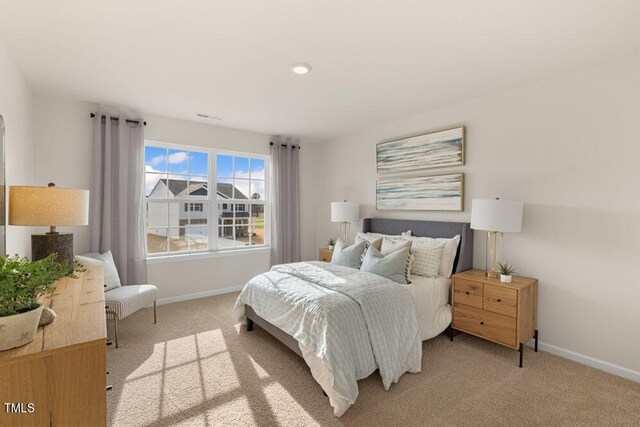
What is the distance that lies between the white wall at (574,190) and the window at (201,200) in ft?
10.4

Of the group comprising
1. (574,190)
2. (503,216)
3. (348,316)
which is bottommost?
(348,316)

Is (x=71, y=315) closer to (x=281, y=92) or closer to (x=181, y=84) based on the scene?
(x=181, y=84)

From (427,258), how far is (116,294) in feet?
10.5

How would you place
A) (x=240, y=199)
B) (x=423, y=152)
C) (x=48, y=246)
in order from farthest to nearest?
(x=240, y=199) < (x=423, y=152) < (x=48, y=246)

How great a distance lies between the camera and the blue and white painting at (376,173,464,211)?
3.58 meters

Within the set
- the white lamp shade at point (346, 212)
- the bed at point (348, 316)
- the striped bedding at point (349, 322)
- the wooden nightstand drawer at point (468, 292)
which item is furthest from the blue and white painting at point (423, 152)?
the striped bedding at point (349, 322)

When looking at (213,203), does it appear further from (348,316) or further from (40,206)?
(348,316)

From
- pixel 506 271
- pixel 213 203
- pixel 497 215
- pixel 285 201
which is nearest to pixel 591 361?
pixel 506 271

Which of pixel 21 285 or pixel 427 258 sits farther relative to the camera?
pixel 427 258

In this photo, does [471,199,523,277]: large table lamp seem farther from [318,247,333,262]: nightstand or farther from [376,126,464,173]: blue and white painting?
[318,247,333,262]: nightstand

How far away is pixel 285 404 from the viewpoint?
2.14m

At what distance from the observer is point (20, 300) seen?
1116 millimetres

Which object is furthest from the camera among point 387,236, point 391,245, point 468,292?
point 387,236

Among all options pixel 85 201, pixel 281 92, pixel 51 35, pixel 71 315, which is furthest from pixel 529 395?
pixel 51 35
